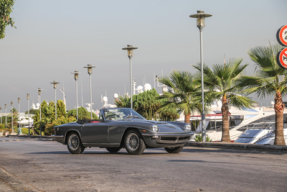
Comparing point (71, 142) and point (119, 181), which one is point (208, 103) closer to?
point (71, 142)

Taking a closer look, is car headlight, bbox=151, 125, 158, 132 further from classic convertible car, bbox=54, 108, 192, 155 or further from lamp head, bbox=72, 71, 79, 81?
lamp head, bbox=72, 71, 79, 81

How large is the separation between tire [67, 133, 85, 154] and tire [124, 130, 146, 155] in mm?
1884

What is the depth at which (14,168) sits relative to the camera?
10305 mm

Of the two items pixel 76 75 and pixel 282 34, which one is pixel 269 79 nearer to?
pixel 282 34

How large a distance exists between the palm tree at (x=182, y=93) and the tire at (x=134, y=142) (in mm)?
16366

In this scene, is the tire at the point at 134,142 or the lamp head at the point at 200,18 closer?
the tire at the point at 134,142

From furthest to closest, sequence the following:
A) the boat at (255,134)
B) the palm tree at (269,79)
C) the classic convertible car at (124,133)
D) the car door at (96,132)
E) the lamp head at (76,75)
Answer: the lamp head at (76,75) < the boat at (255,134) < the palm tree at (269,79) < the car door at (96,132) < the classic convertible car at (124,133)

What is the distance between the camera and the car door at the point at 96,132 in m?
13.5

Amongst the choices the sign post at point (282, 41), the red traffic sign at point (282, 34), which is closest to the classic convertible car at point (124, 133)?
the sign post at point (282, 41)

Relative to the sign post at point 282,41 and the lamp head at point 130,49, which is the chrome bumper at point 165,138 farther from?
the lamp head at point 130,49

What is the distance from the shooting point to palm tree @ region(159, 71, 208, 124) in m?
29.5

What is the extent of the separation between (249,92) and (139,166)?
1366 centimetres

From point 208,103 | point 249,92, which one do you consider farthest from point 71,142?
point 208,103

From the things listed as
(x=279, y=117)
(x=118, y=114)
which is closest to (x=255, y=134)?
(x=279, y=117)
